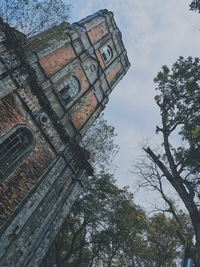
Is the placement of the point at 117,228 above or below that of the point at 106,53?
below

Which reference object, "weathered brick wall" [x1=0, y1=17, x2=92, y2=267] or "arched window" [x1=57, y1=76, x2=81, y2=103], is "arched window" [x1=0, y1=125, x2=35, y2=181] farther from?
"arched window" [x1=57, y1=76, x2=81, y2=103]

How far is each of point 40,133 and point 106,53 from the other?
370 inches

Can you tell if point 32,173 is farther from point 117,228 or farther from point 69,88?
point 117,228

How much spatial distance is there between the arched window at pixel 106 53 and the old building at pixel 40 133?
99.3 inches

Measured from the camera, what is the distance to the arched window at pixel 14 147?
830 centimetres

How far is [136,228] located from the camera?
18688 mm

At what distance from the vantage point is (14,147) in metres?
8.90

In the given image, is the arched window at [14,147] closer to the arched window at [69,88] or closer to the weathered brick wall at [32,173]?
the weathered brick wall at [32,173]

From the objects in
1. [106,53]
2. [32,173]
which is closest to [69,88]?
[32,173]

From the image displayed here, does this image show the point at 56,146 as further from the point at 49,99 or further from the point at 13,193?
the point at 13,193

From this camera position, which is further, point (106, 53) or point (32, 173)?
point (106, 53)

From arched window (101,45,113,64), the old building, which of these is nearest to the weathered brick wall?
the old building

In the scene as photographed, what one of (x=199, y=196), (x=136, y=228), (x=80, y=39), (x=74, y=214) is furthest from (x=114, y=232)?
(x=80, y=39)

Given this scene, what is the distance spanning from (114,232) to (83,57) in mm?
11889
